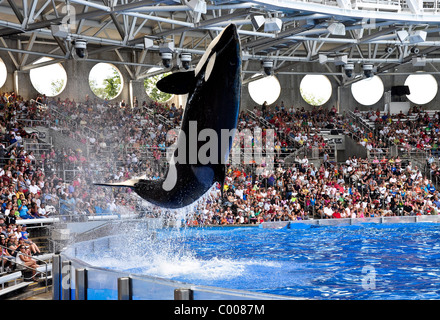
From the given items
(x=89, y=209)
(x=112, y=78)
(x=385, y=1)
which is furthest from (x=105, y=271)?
(x=112, y=78)

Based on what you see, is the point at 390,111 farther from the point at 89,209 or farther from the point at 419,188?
the point at 89,209

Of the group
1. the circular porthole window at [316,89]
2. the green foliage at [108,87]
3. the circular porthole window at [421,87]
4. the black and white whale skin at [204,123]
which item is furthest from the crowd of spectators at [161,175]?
the circular porthole window at [421,87]

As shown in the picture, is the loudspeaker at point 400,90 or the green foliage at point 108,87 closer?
the green foliage at point 108,87

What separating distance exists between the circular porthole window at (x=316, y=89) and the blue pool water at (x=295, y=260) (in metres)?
16.7

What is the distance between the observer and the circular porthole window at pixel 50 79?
28.8 meters

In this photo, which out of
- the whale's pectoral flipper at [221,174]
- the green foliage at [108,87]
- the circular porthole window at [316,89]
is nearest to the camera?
the whale's pectoral flipper at [221,174]

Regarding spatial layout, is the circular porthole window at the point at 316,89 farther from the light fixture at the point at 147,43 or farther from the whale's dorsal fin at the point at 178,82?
the whale's dorsal fin at the point at 178,82

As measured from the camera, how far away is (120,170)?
1916cm

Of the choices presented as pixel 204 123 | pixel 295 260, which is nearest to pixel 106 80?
pixel 295 260

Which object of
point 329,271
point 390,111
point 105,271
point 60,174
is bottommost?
point 329,271

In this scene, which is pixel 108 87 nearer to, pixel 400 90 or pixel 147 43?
pixel 147 43

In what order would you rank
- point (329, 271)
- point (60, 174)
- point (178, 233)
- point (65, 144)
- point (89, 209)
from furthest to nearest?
point (65, 144) → point (60, 174) → point (178, 233) → point (89, 209) → point (329, 271)

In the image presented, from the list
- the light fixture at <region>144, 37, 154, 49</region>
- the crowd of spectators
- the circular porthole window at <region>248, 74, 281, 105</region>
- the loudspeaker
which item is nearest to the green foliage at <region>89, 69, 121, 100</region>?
the crowd of spectators

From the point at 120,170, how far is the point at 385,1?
40.2 ft
